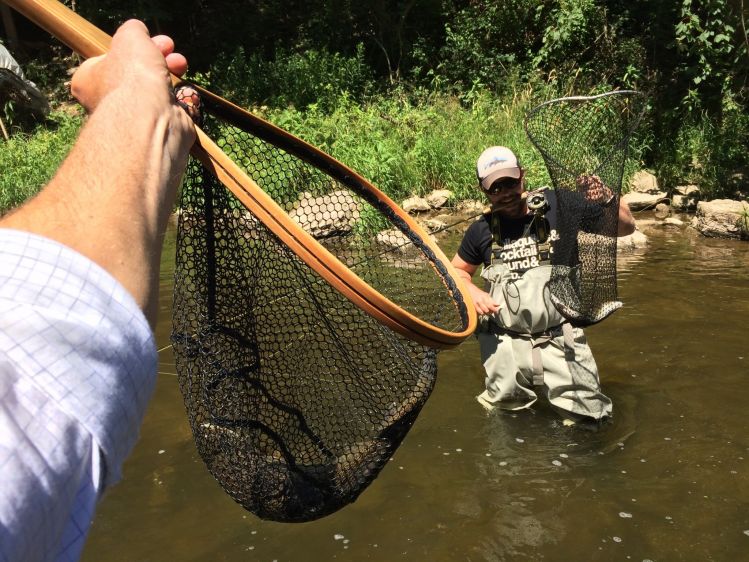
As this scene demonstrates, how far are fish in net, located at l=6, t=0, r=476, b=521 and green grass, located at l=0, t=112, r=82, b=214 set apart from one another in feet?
26.3

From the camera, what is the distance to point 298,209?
9.56 ft

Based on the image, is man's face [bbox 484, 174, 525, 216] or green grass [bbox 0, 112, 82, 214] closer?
man's face [bbox 484, 174, 525, 216]

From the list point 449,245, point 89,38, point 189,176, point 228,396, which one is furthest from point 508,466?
point 449,245

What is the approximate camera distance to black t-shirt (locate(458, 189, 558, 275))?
411cm

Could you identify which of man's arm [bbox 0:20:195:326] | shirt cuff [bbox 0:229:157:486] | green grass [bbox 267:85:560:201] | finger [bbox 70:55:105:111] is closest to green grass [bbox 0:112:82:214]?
green grass [bbox 267:85:560:201]

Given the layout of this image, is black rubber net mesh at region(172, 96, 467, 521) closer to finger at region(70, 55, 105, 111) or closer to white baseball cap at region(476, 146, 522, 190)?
finger at region(70, 55, 105, 111)

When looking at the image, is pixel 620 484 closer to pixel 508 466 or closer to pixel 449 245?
pixel 508 466

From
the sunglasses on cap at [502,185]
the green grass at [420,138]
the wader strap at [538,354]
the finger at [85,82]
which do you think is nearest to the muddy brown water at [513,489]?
the wader strap at [538,354]

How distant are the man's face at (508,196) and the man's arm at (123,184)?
3.18m

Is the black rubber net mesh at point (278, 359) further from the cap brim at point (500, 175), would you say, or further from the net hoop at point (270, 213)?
the cap brim at point (500, 175)

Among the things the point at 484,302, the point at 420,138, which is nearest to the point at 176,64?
the point at 484,302

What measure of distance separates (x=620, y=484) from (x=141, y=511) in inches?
→ 92.5

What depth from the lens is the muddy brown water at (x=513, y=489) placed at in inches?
126

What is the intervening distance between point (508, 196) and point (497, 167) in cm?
20
